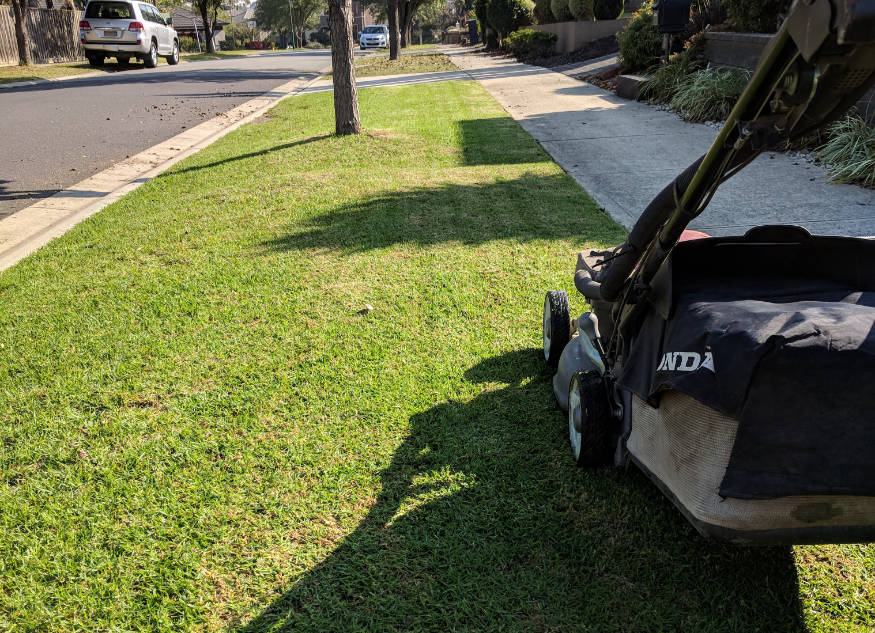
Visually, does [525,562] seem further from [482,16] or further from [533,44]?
[482,16]

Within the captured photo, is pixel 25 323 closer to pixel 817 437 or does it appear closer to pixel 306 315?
pixel 306 315

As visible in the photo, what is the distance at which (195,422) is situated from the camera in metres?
3.10

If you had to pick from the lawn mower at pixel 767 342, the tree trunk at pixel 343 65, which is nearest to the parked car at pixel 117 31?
the tree trunk at pixel 343 65

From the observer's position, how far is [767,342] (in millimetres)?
1640

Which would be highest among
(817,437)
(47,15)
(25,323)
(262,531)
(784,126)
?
(47,15)

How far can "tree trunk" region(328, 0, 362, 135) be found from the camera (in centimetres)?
862

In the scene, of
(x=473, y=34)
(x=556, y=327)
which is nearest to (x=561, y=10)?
(x=473, y=34)

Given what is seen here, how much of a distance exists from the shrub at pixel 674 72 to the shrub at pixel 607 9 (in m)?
11.6

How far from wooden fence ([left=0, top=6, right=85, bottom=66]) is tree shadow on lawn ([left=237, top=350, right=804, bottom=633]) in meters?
30.3

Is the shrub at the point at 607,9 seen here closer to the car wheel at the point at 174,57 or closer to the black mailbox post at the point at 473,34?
the car wheel at the point at 174,57

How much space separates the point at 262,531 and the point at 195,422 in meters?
0.85

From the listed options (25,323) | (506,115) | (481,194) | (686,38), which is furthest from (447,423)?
(686,38)

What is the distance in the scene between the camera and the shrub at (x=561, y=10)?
80.1 feet

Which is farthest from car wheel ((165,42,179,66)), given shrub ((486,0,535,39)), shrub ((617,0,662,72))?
shrub ((617,0,662,72))
